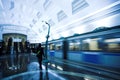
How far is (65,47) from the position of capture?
1836 centimetres

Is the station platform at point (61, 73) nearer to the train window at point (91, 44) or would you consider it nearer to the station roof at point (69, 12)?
the train window at point (91, 44)

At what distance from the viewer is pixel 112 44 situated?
389 inches

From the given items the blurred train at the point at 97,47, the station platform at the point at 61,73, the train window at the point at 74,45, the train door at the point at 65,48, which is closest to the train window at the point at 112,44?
→ the blurred train at the point at 97,47

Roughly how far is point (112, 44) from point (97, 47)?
67.5 inches

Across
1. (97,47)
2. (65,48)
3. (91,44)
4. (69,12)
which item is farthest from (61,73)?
(69,12)

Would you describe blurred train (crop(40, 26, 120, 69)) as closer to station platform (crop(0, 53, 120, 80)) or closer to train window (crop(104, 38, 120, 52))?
train window (crop(104, 38, 120, 52))

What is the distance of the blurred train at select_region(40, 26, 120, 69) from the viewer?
32.1ft

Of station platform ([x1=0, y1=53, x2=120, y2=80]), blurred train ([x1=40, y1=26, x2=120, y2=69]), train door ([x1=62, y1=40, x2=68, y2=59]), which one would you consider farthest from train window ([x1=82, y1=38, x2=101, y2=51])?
train door ([x1=62, y1=40, x2=68, y2=59])

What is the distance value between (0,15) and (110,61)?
1656 inches

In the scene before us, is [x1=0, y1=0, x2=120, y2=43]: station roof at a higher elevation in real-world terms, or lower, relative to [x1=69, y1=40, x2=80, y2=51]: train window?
higher

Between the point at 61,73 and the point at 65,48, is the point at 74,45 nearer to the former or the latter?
the point at 65,48

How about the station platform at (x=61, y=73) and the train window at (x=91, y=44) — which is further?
the train window at (x=91, y=44)

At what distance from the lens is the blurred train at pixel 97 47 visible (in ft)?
32.1

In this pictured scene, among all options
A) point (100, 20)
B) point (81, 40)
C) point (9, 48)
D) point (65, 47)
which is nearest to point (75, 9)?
point (100, 20)
